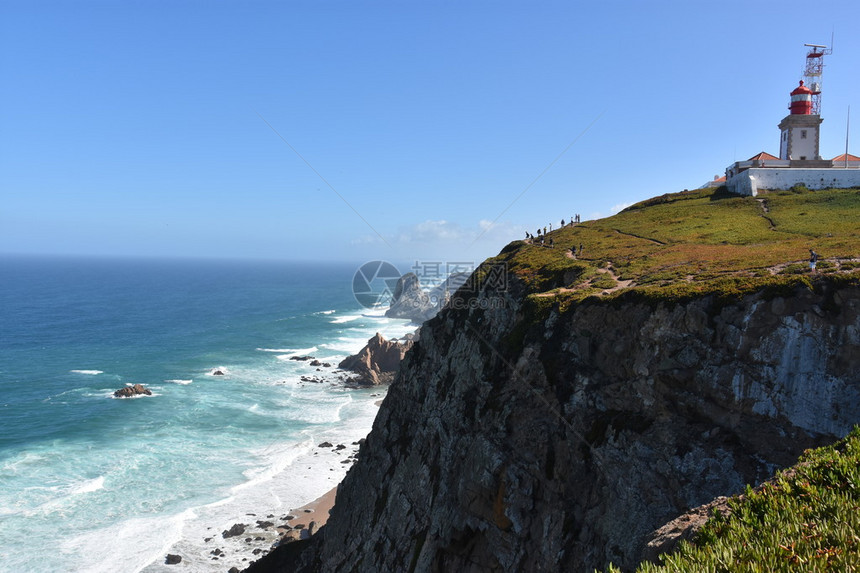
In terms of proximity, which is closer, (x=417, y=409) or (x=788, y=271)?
(x=788, y=271)

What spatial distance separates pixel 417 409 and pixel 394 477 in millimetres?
4384

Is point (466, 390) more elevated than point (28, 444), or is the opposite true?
point (466, 390)

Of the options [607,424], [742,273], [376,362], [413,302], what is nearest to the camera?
[607,424]

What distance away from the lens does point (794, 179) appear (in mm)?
49906

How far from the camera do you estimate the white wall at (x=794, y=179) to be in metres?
47.8

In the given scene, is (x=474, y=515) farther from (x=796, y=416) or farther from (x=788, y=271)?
(x=788, y=271)

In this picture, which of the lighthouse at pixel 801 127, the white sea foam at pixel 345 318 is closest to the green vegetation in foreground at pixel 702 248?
the lighthouse at pixel 801 127

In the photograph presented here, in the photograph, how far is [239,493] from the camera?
4647 centimetres

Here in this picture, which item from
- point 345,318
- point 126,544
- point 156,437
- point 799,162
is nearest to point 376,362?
point 156,437

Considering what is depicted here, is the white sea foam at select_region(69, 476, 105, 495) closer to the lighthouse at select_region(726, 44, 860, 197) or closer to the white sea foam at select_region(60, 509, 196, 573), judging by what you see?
the white sea foam at select_region(60, 509, 196, 573)

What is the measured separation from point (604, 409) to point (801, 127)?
46995mm

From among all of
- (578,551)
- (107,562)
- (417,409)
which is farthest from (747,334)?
(107,562)

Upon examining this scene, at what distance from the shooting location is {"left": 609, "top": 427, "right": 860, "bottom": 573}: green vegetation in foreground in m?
9.06

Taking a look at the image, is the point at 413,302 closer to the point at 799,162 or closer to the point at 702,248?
the point at 799,162
